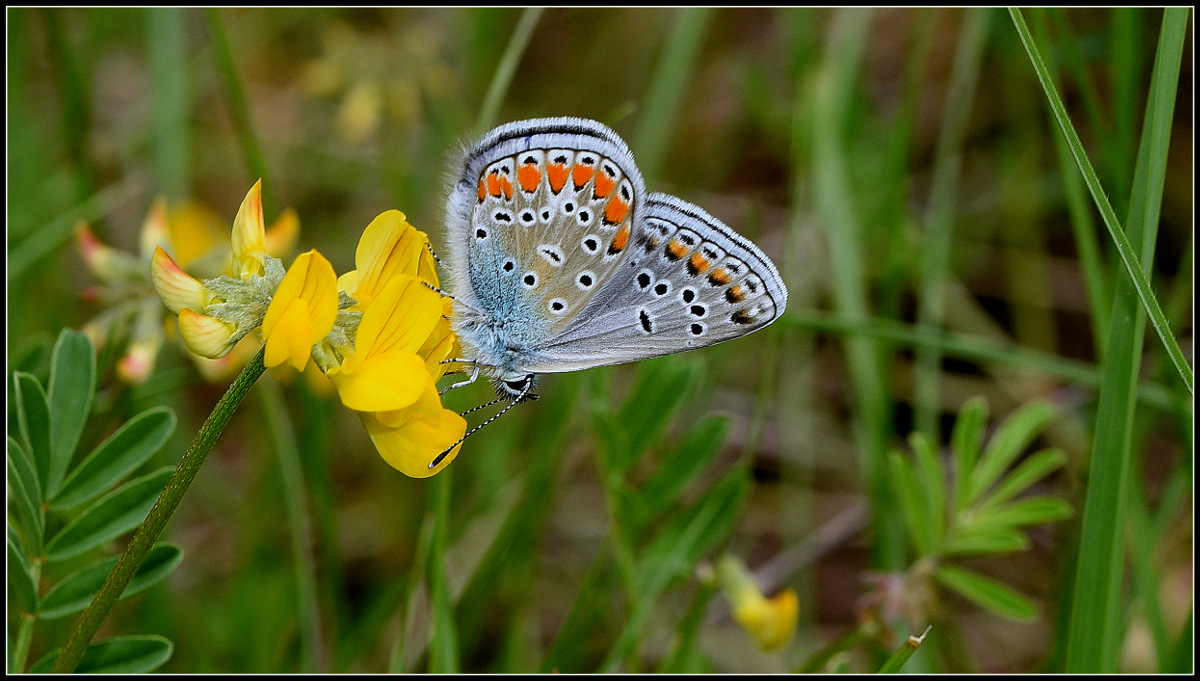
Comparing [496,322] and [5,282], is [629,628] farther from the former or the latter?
[5,282]

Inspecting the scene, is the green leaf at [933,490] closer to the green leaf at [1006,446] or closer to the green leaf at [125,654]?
the green leaf at [1006,446]

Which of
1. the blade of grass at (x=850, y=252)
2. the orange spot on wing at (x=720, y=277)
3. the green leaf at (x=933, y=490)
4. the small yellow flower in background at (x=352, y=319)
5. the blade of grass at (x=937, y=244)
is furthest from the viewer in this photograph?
the blade of grass at (x=937, y=244)

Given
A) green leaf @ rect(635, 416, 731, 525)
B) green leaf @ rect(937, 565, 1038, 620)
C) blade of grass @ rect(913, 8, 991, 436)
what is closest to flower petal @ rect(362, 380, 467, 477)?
green leaf @ rect(635, 416, 731, 525)

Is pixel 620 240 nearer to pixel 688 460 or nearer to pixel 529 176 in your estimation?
pixel 529 176

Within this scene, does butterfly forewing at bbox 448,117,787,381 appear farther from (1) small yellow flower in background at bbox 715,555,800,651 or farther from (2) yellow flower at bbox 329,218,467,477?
(1) small yellow flower in background at bbox 715,555,800,651

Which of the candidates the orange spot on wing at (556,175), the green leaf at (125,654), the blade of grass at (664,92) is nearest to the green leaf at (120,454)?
the green leaf at (125,654)

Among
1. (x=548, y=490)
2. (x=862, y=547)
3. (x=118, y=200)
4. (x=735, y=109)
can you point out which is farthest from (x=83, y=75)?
(x=862, y=547)
